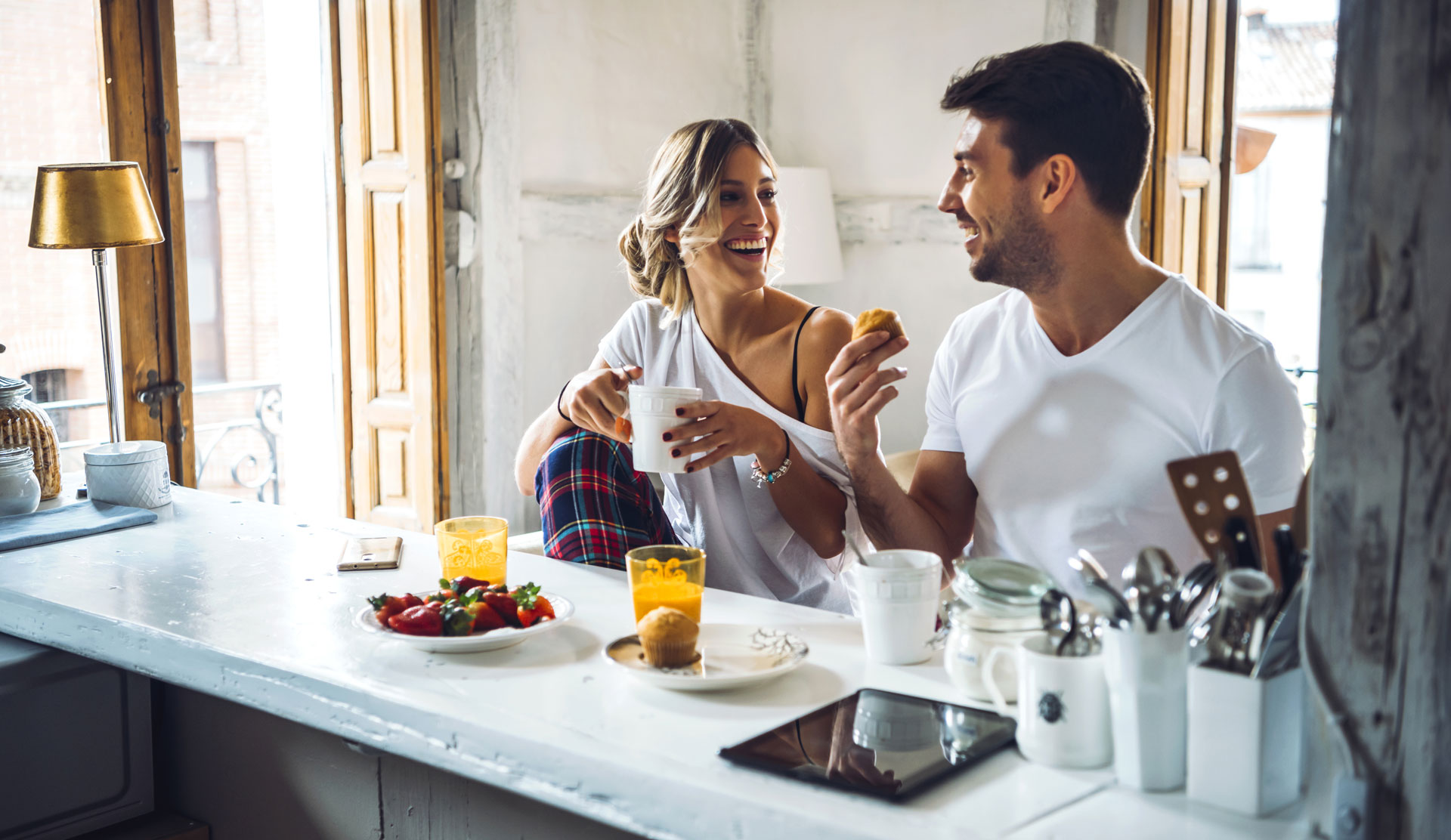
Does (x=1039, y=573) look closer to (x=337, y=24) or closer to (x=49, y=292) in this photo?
(x=49, y=292)

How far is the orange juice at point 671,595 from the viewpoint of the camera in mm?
1355

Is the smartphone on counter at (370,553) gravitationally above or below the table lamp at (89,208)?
below

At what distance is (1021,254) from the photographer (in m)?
1.79

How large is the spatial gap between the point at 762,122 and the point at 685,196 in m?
2.25

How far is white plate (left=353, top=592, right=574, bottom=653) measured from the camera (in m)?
1.29

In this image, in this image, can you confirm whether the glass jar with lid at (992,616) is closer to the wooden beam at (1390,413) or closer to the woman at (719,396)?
the wooden beam at (1390,413)

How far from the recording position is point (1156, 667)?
935 mm

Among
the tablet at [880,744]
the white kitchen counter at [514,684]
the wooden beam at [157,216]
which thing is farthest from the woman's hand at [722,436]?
the wooden beam at [157,216]

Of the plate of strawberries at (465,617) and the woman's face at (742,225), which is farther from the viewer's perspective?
the woman's face at (742,225)

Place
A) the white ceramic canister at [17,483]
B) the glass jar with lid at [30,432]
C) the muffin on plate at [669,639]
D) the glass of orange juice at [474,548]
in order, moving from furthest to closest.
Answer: the glass jar with lid at [30,432], the white ceramic canister at [17,483], the glass of orange juice at [474,548], the muffin on plate at [669,639]

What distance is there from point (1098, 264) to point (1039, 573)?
789mm

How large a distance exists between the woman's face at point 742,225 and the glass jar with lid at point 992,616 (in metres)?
1.17

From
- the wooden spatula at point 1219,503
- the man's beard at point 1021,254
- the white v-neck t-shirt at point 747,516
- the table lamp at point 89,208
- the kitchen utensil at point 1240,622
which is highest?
the table lamp at point 89,208

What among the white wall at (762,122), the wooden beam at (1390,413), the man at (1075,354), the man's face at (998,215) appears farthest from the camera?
the white wall at (762,122)
